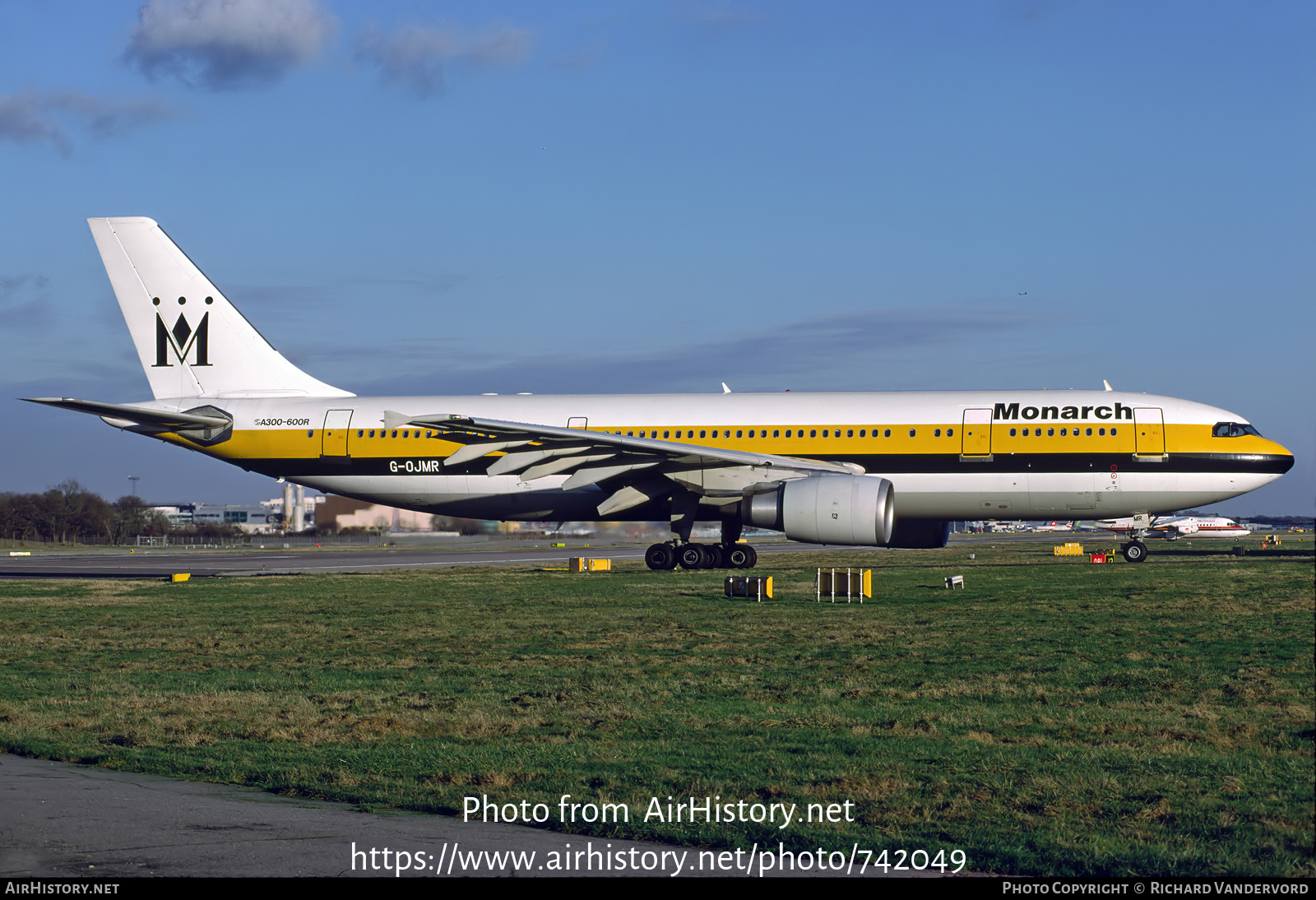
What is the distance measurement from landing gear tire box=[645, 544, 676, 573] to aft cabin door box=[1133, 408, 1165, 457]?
37.6 feet

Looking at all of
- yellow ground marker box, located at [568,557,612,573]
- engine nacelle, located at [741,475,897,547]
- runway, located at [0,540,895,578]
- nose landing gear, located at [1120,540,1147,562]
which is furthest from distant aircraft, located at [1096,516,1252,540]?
engine nacelle, located at [741,475,897,547]

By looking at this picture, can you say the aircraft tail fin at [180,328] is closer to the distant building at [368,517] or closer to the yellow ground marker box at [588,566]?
the yellow ground marker box at [588,566]

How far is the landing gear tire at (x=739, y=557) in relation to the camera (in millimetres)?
31062

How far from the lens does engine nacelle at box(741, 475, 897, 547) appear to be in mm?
25797

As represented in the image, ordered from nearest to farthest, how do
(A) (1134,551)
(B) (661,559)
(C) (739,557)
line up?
(C) (739,557)
(B) (661,559)
(A) (1134,551)

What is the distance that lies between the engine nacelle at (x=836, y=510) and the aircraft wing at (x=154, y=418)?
50.1 feet

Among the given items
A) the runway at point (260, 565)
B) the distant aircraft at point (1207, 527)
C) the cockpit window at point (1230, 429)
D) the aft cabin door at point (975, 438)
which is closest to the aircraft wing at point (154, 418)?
the runway at point (260, 565)

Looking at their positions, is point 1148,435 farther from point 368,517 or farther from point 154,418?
point 368,517

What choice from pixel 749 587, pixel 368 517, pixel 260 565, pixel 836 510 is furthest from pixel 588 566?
pixel 260 565

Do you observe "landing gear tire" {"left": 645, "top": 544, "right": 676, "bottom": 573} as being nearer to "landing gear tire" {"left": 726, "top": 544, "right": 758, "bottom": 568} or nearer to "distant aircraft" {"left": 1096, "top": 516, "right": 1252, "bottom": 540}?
"landing gear tire" {"left": 726, "top": 544, "right": 758, "bottom": 568}

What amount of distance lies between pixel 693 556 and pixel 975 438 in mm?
7607

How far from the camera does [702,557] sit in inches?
1230

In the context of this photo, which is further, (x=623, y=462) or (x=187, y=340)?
(x=187, y=340)

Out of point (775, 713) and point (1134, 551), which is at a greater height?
point (1134, 551)
